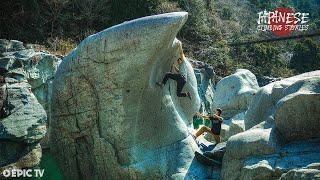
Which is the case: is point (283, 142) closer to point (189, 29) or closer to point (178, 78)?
point (178, 78)

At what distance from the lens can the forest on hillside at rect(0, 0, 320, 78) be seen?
20.7 metres

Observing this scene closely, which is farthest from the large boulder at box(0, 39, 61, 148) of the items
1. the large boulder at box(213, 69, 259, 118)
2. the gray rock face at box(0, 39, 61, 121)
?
the large boulder at box(213, 69, 259, 118)

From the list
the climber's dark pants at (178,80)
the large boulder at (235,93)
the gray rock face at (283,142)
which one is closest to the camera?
the gray rock face at (283,142)

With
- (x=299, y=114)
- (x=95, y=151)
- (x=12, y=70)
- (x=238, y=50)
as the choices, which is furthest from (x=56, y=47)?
(x=299, y=114)

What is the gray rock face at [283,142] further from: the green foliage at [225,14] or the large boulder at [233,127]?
the green foliage at [225,14]

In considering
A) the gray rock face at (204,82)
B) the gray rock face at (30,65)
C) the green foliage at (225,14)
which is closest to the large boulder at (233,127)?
the gray rock face at (30,65)

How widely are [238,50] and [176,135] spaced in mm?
20797

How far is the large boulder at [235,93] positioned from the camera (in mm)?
12469

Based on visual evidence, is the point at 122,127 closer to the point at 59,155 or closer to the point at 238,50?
the point at 59,155

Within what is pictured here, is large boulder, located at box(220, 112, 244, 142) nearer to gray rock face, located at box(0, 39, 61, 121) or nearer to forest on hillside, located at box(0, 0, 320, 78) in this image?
gray rock face, located at box(0, 39, 61, 121)

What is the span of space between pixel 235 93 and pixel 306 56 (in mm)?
17243

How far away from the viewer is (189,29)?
25.9 m

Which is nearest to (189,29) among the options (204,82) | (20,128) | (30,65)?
(204,82)

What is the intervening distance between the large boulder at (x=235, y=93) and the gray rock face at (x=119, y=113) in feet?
18.1
